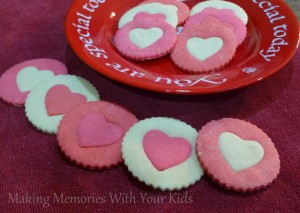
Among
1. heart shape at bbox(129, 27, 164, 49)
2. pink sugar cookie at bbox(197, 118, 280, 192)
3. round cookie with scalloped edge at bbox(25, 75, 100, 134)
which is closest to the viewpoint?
pink sugar cookie at bbox(197, 118, 280, 192)

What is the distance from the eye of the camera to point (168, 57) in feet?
2.75

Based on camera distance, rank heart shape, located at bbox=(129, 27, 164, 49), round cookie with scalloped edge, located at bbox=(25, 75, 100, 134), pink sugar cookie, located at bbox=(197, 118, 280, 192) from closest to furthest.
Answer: pink sugar cookie, located at bbox=(197, 118, 280, 192) < round cookie with scalloped edge, located at bbox=(25, 75, 100, 134) < heart shape, located at bbox=(129, 27, 164, 49)

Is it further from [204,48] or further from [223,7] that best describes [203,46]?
[223,7]

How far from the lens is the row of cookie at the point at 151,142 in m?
0.62

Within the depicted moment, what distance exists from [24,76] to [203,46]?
404 mm

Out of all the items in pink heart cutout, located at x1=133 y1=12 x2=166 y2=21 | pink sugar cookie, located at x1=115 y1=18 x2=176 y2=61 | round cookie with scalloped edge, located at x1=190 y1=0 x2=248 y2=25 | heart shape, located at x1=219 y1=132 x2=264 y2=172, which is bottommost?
heart shape, located at x1=219 y1=132 x2=264 y2=172

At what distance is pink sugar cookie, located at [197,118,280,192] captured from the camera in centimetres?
62

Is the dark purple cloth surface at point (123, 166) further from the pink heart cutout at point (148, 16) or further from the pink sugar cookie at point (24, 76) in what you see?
the pink heart cutout at point (148, 16)

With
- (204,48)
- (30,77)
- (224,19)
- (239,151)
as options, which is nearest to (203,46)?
(204,48)

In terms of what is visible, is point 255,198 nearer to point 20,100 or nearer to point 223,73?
point 223,73

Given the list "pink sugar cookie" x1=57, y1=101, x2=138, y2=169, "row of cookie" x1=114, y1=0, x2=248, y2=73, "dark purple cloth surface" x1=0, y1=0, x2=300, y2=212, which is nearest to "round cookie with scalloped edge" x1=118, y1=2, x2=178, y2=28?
"row of cookie" x1=114, y1=0, x2=248, y2=73

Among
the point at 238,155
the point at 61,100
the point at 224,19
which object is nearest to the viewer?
the point at 238,155

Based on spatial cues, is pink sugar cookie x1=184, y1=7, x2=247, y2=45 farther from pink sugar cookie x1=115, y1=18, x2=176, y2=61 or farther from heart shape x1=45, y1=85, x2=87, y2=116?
heart shape x1=45, y1=85, x2=87, y2=116

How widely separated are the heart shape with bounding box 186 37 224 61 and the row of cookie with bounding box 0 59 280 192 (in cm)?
17
